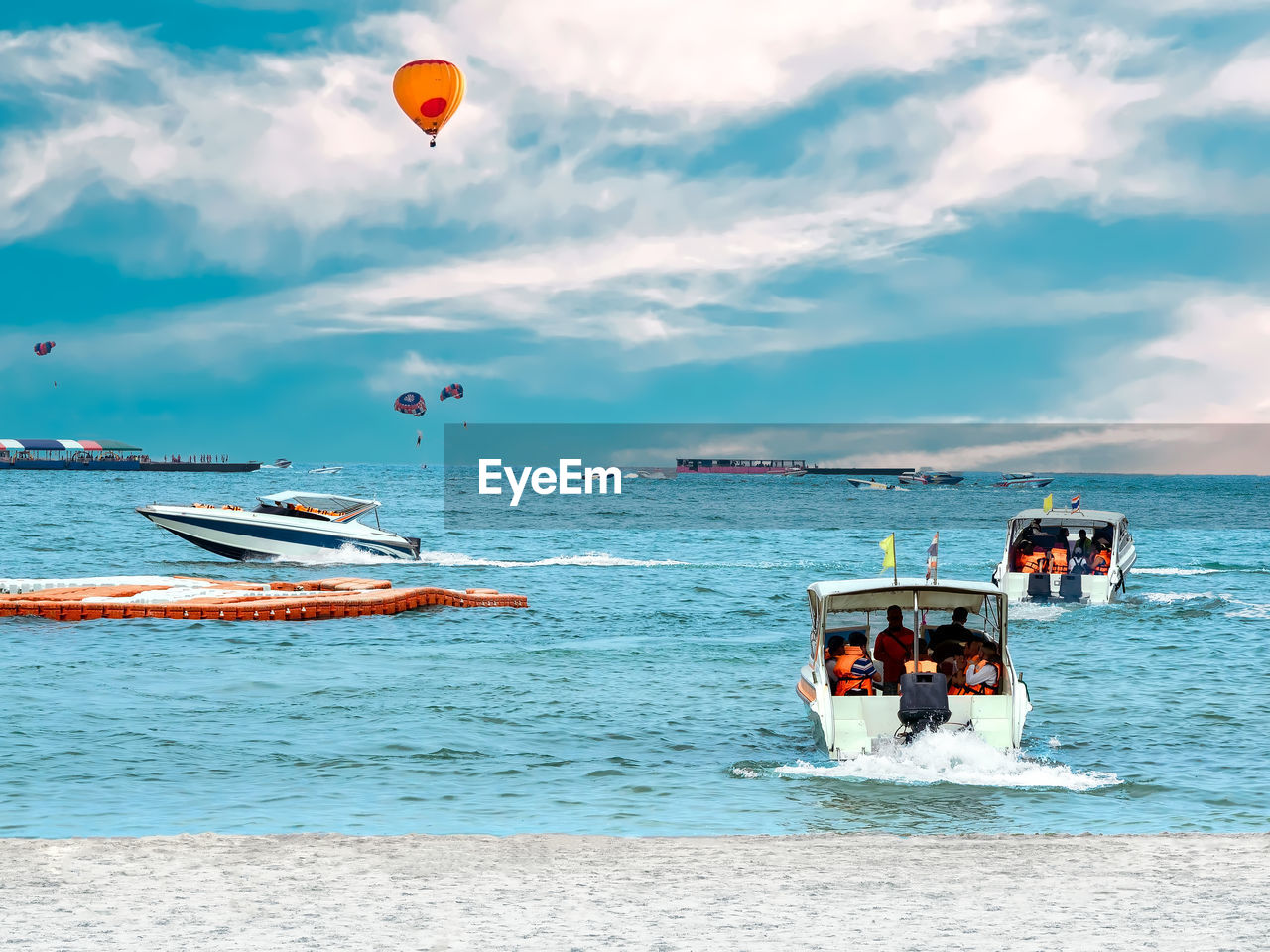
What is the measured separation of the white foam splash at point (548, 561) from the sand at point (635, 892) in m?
41.1

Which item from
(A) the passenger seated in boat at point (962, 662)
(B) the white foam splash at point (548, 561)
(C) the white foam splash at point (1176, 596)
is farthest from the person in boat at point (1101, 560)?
(A) the passenger seated in boat at point (962, 662)

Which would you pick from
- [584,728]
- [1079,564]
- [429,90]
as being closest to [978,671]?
[584,728]

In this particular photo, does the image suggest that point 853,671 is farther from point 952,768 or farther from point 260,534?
point 260,534

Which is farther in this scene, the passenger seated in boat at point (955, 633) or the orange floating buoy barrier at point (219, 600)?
the orange floating buoy barrier at point (219, 600)

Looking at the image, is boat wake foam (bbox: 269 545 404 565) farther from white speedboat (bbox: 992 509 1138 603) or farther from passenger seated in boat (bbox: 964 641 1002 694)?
passenger seated in boat (bbox: 964 641 1002 694)

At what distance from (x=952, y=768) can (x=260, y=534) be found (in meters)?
36.3

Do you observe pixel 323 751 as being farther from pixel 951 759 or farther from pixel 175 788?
pixel 951 759

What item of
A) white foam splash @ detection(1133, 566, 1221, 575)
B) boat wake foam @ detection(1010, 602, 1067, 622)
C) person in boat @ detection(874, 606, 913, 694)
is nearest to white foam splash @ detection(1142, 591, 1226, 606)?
boat wake foam @ detection(1010, 602, 1067, 622)

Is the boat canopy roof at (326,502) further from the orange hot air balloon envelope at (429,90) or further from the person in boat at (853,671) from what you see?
the person in boat at (853,671)

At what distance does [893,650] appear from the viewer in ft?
50.8

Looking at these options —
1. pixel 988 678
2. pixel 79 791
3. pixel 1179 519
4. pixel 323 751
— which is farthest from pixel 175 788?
pixel 1179 519

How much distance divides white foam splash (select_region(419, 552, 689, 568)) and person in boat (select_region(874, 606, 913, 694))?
36.3 metres

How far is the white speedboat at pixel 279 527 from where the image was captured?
46281 mm

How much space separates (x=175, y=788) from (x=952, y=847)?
839cm
